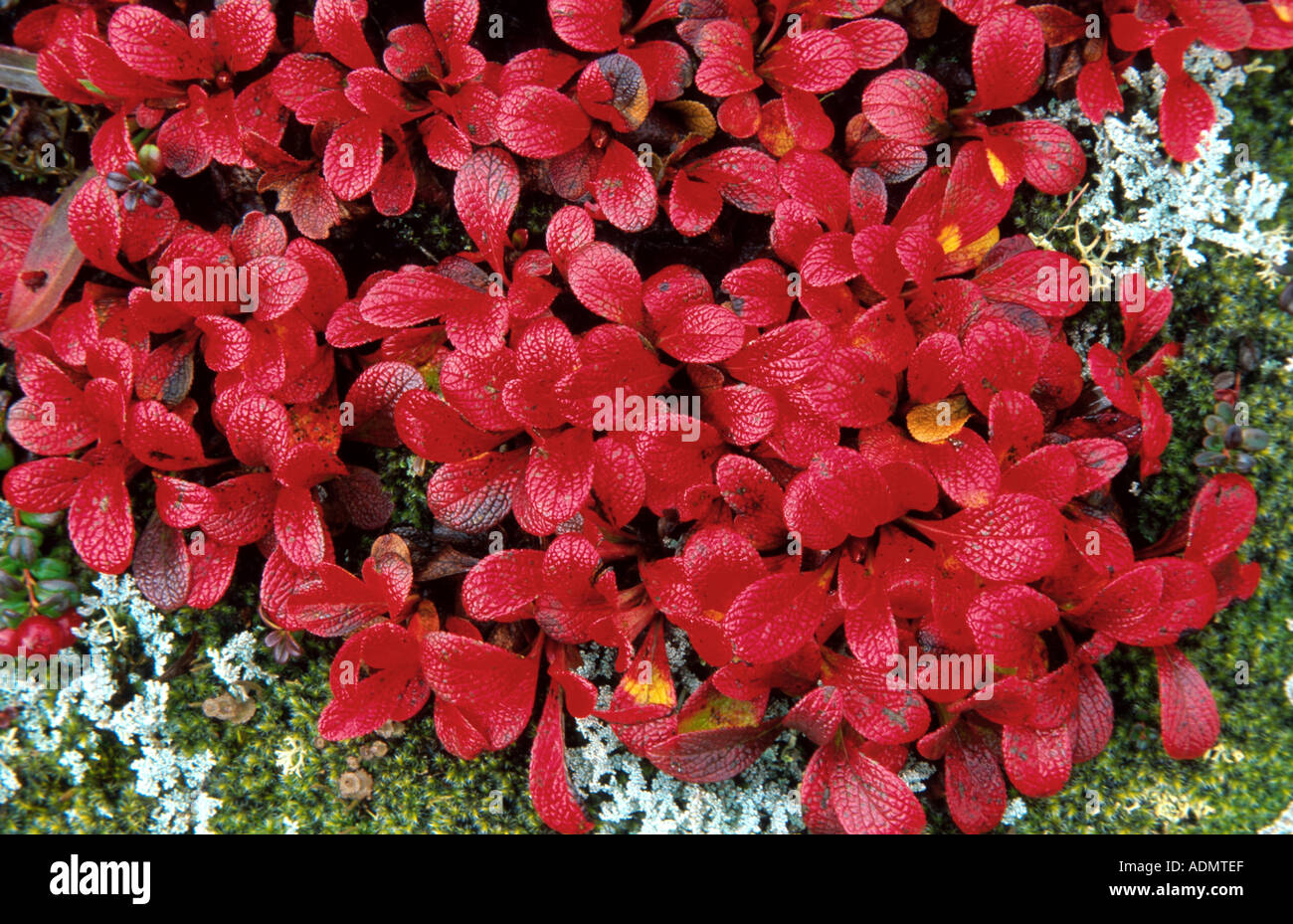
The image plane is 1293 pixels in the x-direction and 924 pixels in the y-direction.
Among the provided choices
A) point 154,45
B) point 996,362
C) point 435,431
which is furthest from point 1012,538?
point 154,45

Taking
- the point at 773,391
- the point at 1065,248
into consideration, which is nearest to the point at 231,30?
the point at 773,391

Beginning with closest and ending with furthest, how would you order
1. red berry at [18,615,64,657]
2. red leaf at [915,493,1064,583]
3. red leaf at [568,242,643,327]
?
red leaf at [915,493,1064,583] < red leaf at [568,242,643,327] < red berry at [18,615,64,657]

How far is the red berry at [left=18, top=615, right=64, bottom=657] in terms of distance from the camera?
1424 mm

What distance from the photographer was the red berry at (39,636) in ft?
4.67

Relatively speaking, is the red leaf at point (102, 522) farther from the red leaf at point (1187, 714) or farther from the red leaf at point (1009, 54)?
the red leaf at point (1187, 714)

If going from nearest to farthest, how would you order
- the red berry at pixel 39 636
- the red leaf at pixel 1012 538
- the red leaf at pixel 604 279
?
the red leaf at pixel 1012 538 → the red leaf at pixel 604 279 → the red berry at pixel 39 636

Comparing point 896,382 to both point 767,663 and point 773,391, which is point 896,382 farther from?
point 767,663

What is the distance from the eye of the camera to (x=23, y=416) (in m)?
1.29

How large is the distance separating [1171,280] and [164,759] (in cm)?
191

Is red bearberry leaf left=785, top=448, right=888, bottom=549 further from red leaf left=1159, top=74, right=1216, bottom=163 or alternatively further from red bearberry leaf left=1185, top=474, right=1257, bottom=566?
red leaf left=1159, top=74, right=1216, bottom=163

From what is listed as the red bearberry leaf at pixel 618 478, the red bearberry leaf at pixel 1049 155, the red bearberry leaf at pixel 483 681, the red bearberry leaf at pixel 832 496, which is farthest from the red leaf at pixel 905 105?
the red bearberry leaf at pixel 483 681

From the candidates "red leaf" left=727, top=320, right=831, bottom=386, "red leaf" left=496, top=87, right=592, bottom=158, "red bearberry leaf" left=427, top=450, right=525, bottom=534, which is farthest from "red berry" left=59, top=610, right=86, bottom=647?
"red leaf" left=727, top=320, right=831, bottom=386

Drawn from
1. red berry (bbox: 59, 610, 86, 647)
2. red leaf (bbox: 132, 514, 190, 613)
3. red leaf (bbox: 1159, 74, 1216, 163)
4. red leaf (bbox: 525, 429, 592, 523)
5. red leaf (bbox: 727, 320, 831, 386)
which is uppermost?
red leaf (bbox: 1159, 74, 1216, 163)

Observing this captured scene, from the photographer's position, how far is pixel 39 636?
142cm
